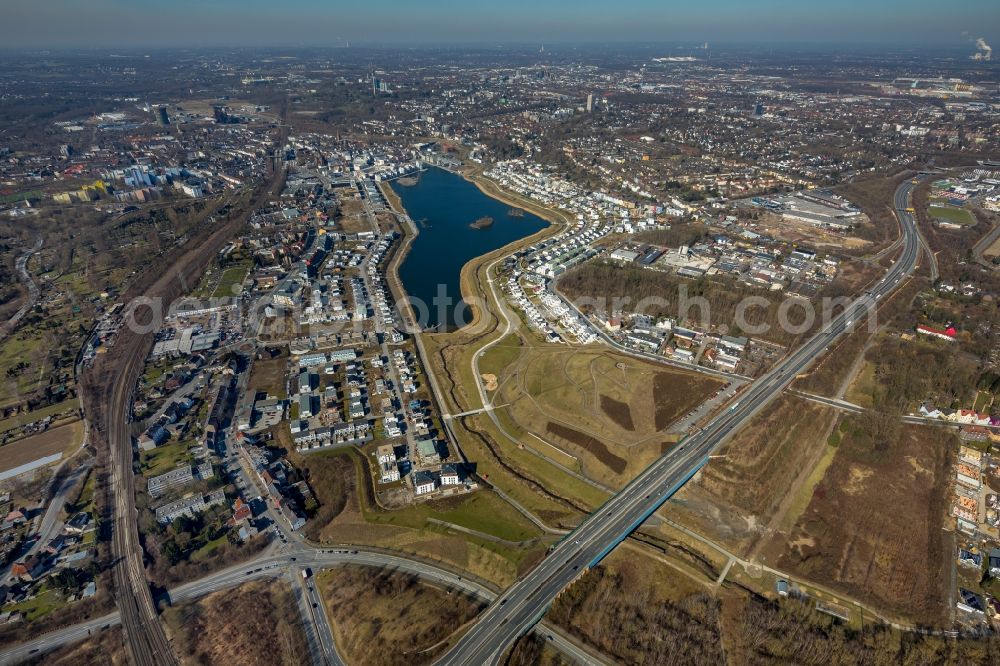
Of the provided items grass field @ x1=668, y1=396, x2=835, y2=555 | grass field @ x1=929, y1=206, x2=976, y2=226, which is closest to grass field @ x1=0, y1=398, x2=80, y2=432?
grass field @ x1=668, y1=396, x2=835, y2=555

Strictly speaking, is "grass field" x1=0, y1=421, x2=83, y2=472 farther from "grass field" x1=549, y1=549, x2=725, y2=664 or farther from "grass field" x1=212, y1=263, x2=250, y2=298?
"grass field" x1=549, y1=549, x2=725, y2=664

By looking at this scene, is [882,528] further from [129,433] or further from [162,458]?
[129,433]

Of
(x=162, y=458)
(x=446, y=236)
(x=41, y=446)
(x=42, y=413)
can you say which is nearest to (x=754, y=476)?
(x=162, y=458)

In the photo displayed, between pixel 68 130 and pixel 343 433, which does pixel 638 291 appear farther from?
pixel 68 130

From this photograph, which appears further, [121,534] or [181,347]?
[181,347]

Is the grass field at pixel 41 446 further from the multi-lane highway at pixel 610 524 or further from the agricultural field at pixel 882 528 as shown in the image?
the agricultural field at pixel 882 528

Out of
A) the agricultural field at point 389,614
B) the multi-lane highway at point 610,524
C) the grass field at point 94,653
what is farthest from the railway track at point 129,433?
the multi-lane highway at point 610,524

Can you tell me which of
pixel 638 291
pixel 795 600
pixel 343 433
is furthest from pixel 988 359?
pixel 343 433
